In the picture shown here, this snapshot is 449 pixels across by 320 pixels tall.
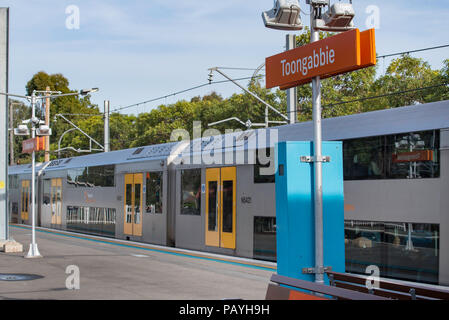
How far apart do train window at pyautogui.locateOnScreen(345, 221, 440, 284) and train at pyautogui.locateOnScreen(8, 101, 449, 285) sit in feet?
0.06

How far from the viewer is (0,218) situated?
19.6 m

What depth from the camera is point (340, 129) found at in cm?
1284

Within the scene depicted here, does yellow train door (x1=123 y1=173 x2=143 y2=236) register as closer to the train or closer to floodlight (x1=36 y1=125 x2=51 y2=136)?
the train

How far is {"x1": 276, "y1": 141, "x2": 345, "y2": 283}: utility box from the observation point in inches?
304

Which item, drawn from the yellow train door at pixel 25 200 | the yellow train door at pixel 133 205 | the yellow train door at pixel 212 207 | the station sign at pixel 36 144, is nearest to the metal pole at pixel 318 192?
the yellow train door at pixel 212 207

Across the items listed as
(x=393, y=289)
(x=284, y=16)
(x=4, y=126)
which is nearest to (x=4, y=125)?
(x=4, y=126)

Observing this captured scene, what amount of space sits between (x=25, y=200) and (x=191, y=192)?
2016 cm

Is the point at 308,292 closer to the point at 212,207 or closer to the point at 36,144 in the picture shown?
the point at 212,207

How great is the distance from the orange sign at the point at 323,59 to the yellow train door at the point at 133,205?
1388 cm

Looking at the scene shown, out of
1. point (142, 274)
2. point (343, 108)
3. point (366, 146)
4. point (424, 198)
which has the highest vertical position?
point (343, 108)

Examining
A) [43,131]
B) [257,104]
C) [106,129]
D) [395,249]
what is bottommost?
[395,249]

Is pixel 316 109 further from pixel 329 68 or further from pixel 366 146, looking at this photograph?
pixel 366 146
